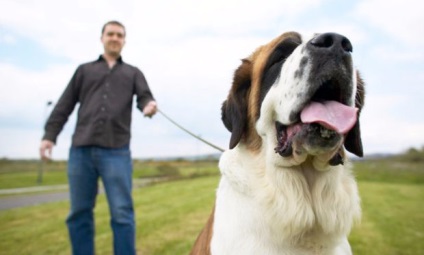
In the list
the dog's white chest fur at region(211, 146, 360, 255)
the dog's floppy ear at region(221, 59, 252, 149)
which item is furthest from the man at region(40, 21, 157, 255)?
the dog's white chest fur at region(211, 146, 360, 255)

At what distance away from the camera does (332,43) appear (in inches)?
70.3

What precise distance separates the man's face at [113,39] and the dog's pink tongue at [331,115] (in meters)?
2.68

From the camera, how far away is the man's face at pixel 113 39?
3.90m

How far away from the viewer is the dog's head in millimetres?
1789

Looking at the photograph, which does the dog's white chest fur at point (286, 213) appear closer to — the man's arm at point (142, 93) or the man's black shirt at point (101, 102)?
the man's arm at point (142, 93)

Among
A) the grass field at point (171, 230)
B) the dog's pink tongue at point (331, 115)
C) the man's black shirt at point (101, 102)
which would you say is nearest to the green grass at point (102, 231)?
the grass field at point (171, 230)

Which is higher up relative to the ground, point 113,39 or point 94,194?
point 113,39

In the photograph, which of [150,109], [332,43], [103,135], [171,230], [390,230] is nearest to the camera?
[332,43]

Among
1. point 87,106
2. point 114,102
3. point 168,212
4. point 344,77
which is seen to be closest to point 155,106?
point 114,102

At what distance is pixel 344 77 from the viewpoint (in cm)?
181

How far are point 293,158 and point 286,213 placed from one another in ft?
1.00

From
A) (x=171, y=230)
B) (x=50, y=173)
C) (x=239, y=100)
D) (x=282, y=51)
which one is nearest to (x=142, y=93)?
(x=239, y=100)

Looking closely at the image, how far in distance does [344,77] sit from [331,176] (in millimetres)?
587

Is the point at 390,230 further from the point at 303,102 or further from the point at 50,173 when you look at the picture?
the point at 50,173
